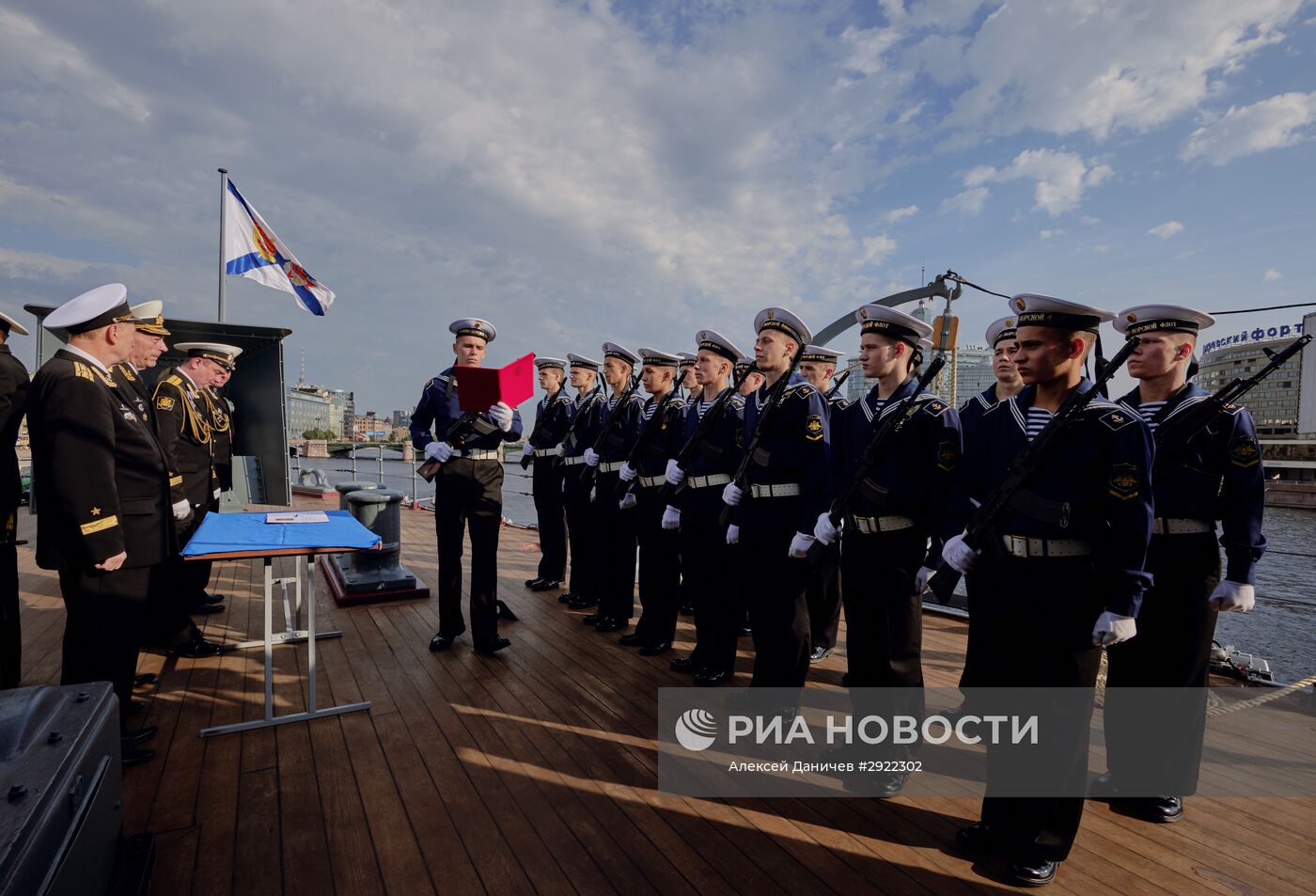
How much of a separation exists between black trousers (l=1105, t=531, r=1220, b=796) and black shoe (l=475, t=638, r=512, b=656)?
344 cm

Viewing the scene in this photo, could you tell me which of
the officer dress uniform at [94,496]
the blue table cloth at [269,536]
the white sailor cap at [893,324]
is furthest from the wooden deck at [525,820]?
the white sailor cap at [893,324]

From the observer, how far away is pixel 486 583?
4.33m

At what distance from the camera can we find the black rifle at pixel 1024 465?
2.23m

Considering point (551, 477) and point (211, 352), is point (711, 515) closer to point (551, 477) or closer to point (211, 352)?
point (551, 477)

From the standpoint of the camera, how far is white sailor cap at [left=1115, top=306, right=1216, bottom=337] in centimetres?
273

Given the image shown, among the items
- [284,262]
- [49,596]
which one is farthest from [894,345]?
[284,262]

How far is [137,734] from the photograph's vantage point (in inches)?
117

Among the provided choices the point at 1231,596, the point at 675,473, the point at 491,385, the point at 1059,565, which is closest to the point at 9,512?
the point at 491,385

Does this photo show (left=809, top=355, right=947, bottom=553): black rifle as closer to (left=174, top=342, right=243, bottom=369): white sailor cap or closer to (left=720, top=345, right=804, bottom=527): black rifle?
(left=720, top=345, right=804, bottom=527): black rifle

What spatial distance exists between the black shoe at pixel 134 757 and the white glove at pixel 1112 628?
153 inches

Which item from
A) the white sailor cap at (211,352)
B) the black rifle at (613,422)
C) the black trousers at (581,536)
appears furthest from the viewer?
the black trousers at (581,536)

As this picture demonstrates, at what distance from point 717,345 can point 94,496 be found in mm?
3324

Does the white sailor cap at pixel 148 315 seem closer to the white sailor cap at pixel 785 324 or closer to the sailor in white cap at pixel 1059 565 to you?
the white sailor cap at pixel 785 324

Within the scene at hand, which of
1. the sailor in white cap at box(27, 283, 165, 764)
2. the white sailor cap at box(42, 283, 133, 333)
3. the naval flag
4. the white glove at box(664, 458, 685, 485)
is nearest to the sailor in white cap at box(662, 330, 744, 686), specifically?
the white glove at box(664, 458, 685, 485)
